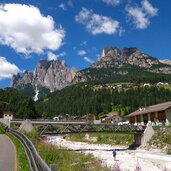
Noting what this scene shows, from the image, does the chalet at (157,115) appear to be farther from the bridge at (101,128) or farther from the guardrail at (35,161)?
the guardrail at (35,161)

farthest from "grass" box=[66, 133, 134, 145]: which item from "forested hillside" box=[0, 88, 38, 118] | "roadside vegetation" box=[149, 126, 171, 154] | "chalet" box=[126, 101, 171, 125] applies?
"forested hillside" box=[0, 88, 38, 118]

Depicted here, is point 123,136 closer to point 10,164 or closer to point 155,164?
point 155,164

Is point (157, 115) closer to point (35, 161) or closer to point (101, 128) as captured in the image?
point (101, 128)

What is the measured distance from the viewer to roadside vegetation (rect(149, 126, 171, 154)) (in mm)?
58775

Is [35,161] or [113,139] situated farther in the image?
[113,139]

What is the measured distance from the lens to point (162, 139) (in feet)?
203

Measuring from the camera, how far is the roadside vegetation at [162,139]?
2314 inches

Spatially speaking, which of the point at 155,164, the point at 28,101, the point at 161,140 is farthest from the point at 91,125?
the point at 28,101

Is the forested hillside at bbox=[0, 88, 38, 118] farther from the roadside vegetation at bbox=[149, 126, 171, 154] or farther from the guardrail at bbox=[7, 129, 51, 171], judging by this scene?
the guardrail at bbox=[7, 129, 51, 171]

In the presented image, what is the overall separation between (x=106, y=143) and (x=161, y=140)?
20782 mm

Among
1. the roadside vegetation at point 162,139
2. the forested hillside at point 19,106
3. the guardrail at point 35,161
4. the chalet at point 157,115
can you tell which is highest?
the forested hillside at point 19,106

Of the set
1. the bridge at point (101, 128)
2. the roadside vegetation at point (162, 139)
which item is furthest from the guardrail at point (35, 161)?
the bridge at point (101, 128)

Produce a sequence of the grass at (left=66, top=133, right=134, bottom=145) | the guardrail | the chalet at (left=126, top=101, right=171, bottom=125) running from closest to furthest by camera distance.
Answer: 1. the guardrail
2. the grass at (left=66, top=133, right=134, bottom=145)
3. the chalet at (left=126, top=101, right=171, bottom=125)

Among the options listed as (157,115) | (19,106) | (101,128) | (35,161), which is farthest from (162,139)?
(19,106)
